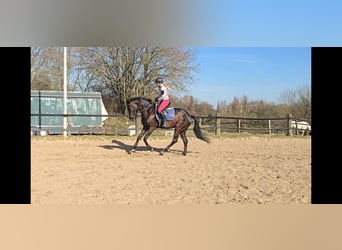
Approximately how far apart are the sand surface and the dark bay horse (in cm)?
8

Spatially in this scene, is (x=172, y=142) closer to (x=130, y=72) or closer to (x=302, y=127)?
(x=130, y=72)

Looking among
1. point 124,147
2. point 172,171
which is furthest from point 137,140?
point 172,171

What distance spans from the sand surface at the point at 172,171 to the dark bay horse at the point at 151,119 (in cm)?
8

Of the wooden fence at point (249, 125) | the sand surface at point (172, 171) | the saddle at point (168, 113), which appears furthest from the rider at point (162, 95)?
the wooden fence at point (249, 125)

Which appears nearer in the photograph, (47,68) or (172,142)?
(47,68)

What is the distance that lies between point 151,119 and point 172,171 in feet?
2.46

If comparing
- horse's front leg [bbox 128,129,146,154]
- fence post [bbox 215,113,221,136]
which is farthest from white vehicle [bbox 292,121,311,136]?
horse's front leg [bbox 128,129,146,154]

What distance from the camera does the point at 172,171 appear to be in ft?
17.8

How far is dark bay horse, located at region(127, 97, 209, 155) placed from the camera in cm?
552

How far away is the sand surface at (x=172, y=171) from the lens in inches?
202

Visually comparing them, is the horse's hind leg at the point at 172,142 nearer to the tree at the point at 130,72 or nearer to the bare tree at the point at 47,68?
the tree at the point at 130,72

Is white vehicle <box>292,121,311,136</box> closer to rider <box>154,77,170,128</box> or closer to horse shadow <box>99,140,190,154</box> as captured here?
horse shadow <box>99,140,190,154</box>

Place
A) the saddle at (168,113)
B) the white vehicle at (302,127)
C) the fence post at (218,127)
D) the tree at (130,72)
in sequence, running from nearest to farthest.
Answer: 1. the tree at (130,72)
2. the white vehicle at (302,127)
3. the saddle at (168,113)
4. the fence post at (218,127)

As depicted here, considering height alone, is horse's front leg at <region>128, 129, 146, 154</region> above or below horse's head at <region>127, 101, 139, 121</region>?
below
